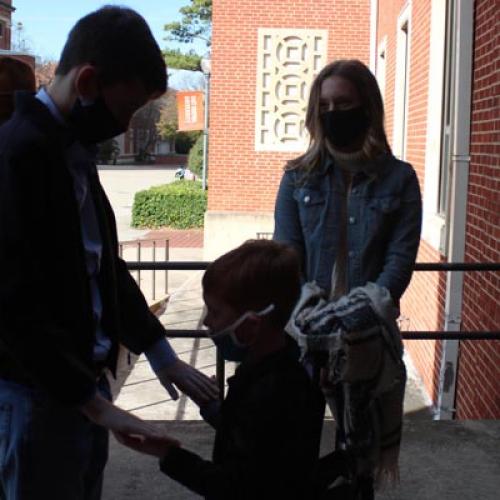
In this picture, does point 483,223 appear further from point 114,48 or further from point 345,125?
point 114,48

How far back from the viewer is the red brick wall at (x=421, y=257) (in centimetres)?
841

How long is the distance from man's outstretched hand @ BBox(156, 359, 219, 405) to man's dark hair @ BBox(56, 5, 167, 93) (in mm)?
791

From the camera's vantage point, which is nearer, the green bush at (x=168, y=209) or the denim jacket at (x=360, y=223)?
the denim jacket at (x=360, y=223)

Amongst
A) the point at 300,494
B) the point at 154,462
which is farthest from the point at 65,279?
the point at 154,462

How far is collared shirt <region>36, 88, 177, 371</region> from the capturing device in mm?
2057

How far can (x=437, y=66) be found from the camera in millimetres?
8914

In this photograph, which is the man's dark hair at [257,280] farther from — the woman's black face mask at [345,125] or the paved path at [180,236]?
the paved path at [180,236]

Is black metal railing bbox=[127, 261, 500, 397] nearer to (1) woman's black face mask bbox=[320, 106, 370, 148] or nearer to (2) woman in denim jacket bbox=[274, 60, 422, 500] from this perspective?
(2) woman in denim jacket bbox=[274, 60, 422, 500]

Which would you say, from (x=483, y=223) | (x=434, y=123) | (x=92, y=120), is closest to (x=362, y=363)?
(x=92, y=120)

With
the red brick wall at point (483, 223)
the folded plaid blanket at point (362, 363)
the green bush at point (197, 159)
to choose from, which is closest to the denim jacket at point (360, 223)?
the folded plaid blanket at point (362, 363)

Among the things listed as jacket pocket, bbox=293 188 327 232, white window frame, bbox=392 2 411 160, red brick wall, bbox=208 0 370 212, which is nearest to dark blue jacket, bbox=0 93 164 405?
jacket pocket, bbox=293 188 327 232

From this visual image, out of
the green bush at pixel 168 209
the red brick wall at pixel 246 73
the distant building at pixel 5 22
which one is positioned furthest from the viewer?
the distant building at pixel 5 22

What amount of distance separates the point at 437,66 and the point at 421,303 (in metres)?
2.45

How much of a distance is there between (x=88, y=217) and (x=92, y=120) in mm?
258
